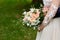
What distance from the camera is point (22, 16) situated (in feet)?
10.0

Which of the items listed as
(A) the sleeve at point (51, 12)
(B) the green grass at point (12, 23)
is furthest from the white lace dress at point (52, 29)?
(B) the green grass at point (12, 23)

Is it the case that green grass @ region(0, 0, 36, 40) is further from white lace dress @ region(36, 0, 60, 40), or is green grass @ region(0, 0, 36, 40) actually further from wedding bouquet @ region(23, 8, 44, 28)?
white lace dress @ region(36, 0, 60, 40)

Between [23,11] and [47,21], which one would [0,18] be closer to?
[23,11]

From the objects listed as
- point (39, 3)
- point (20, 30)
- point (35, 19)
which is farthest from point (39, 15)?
point (39, 3)

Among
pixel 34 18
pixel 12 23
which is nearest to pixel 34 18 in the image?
pixel 34 18

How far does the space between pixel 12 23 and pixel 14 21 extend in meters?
0.06

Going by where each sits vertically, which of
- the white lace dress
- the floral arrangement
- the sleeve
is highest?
the floral arrangement

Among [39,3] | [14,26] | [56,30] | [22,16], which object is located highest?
[39,3]

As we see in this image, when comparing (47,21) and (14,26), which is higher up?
(14,26)

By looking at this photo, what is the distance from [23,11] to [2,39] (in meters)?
0.84

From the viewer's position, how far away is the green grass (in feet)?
8.56

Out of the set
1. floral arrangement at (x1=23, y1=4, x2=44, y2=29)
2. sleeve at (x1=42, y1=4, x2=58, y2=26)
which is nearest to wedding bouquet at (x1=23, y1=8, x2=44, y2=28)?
floral arrangement at (x1=23, y1=4, x2=44, y2=29)

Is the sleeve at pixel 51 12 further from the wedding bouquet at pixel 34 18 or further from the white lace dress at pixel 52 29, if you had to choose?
the wedding bouquet at pixel 34 18

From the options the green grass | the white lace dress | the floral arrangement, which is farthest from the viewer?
the floral arrangement
